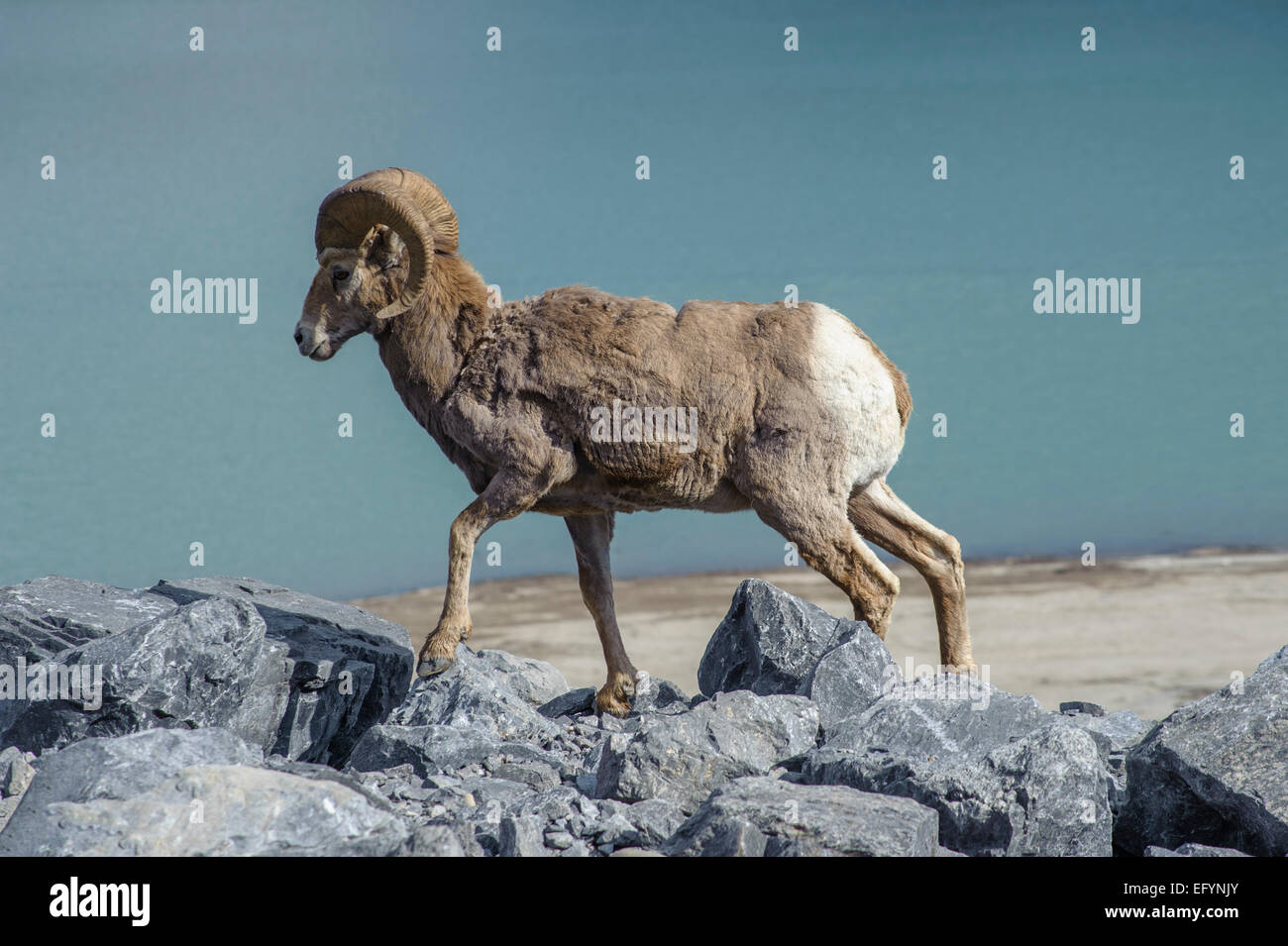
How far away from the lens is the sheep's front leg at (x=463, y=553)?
402 inches

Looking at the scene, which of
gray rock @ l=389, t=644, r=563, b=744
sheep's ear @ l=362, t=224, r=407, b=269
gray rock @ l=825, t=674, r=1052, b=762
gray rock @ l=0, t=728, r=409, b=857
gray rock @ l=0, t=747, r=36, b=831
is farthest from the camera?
sheep's ear @ l=362, t=224, r=407, b=269

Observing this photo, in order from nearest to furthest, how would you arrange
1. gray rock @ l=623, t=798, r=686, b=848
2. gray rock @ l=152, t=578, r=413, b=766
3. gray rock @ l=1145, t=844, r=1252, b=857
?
gray rock @ l=1145, t=844, r=1252, b=857
gray rock @ l=623, t=798, r=686, b=848
gray rock @ l=152, t=578, r=413, b=766

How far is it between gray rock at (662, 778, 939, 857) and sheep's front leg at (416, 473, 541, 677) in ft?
12.7

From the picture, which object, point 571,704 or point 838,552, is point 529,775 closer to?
point 571,704

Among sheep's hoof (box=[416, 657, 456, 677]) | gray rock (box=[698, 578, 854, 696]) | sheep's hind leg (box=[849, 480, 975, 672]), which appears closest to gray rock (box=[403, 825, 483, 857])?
sheep's hoof (box=[416, 657, 456, 677])

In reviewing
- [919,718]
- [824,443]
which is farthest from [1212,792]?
[824,443]

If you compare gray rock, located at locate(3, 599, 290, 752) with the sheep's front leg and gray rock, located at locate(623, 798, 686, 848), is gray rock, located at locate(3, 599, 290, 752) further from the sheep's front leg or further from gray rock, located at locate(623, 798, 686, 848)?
gray rock, located at locate(623, 798, 686, 848)

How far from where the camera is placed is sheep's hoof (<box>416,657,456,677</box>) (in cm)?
1019

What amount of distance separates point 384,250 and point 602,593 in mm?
3806

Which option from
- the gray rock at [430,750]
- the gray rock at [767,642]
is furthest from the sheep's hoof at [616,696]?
the gray rock at [430,750]

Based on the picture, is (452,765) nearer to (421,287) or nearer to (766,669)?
(766,669)

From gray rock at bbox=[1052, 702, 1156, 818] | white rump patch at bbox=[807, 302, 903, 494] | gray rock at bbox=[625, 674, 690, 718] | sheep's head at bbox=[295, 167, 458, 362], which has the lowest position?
gray rock at bbox=[1052, 702, 1156, 818]

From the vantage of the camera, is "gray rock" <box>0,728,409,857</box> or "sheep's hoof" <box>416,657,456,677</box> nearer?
"gray rock" <box>0,728,409,857</box>

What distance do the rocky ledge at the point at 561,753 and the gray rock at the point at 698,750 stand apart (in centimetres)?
2
